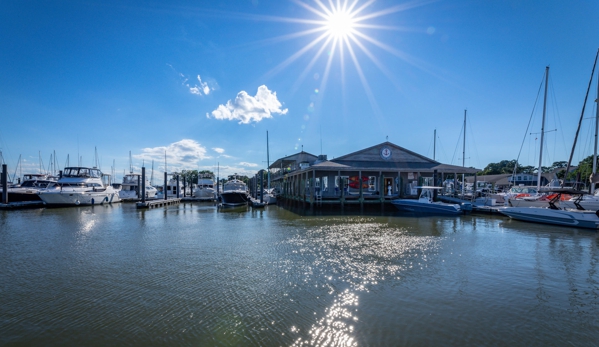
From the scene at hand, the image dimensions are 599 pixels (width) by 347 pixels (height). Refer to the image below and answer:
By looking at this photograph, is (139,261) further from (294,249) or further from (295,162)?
(295,162)

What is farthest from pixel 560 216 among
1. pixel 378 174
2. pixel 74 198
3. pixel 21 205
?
pixel 21 205

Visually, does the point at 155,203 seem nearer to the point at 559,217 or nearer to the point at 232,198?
the point at 232,198

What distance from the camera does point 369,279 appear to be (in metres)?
6.79

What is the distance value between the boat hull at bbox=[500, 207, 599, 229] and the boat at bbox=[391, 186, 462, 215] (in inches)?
126

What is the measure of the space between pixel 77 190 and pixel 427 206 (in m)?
28.9

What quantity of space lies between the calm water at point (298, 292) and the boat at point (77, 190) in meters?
16.6

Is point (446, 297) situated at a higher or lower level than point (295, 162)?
lower

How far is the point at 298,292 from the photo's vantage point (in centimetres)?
604

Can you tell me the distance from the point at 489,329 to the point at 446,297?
1.18 metres

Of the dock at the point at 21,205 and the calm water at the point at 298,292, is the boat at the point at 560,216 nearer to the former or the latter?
the calm water at the point at 298,292

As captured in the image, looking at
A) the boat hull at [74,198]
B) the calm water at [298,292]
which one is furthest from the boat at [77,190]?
the calm water at [298,292]

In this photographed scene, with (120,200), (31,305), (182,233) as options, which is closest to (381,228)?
(182,233)

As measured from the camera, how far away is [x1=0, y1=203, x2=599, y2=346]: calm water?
14.7 ft

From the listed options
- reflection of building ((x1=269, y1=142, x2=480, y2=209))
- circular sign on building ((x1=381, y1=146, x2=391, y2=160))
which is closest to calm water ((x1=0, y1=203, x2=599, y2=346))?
reflection of building ((x1=269, y1=142, x2=480, y2=209))
